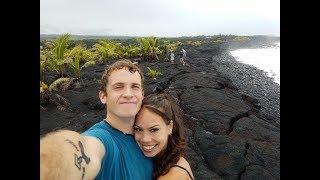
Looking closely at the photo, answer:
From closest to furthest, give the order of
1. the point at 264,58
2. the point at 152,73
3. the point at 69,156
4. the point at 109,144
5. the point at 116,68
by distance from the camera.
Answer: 1. the point at 69,156
2. the point at 109,144
3. the point at 116,68
4. the point at 152,73
5. the point at 264,58

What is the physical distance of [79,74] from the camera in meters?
5.68

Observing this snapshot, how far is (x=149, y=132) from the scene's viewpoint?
5.22 metres

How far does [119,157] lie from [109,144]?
0.57ft

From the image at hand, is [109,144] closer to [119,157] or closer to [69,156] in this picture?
[119,157]

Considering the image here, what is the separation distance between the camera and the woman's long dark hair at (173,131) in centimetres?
521

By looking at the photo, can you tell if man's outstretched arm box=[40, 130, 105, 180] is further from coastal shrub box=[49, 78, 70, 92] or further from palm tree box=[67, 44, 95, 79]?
palm tree box=[67, 44, 95, 79]

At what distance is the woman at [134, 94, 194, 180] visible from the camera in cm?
520

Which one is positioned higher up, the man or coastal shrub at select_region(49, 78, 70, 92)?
coastal shrub at select_region(49, 78, 70, 92)

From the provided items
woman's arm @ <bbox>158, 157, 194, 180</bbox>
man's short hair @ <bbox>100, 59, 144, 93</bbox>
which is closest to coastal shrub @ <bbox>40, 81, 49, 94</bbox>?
man's short hair @ <bbox>100, 59, 144, 93</bbox>

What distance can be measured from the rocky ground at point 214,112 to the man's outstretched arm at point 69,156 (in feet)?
0.68

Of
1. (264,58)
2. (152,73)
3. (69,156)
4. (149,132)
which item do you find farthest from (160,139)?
(264,58)
